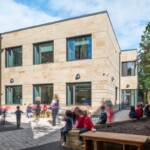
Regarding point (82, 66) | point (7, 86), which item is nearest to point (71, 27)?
point (82, 66)

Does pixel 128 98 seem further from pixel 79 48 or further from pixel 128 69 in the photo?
pixel 79 48

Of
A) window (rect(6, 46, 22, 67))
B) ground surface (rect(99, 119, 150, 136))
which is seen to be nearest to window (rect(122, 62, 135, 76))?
window (rect(6, 46, 22, 67))

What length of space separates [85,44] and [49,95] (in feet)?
17.3

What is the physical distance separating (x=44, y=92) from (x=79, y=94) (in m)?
3.49

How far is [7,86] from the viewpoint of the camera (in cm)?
2350

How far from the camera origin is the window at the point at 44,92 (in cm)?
2103

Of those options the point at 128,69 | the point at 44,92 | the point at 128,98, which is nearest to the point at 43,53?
the point at 44,92

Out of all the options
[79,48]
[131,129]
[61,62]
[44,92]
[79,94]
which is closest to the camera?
[131,129]

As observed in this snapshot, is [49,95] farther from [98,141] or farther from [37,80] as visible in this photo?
[98,141]

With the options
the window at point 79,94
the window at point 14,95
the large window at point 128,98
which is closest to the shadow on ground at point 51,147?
the window at point 79,94

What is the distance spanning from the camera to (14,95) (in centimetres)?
2306

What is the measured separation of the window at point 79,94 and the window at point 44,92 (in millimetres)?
1867

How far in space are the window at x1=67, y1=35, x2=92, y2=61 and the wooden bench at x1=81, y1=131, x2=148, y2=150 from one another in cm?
1225

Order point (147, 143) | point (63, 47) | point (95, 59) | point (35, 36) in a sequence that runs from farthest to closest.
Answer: point (35, 36) < point (63, 47) < point (95, 59) < point (147, 143)
